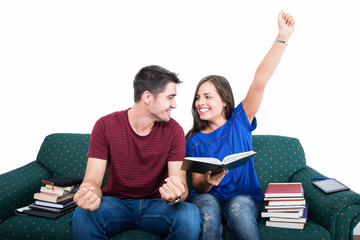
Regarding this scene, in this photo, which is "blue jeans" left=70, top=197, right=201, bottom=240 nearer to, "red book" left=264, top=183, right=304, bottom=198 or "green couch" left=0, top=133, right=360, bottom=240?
"green couch" left=0, top=133, right=360, bottom=240

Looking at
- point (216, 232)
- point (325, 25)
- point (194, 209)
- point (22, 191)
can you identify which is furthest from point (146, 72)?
point (325, 25)

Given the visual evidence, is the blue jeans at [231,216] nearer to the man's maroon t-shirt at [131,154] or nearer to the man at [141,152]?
the man at [141,152]

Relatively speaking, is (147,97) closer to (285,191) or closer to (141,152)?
(141,152)

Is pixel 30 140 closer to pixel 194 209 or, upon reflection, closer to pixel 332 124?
pixel 194 209

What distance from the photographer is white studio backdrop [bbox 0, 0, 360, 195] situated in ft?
8.85

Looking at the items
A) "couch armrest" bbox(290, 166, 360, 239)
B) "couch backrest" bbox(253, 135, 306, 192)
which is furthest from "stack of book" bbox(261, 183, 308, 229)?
"couch backrest" bbox(253, 135, 306, 192)

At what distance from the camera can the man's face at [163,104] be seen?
196cm

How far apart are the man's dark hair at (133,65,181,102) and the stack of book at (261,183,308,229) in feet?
2.88

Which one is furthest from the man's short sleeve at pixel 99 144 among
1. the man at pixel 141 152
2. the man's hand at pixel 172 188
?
the man's hand at pixel 172 188

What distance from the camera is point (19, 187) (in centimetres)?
219

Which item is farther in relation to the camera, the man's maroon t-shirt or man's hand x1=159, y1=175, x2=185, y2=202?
the man's maroon t-shirt

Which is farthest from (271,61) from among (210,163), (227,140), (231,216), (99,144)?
(99,144)

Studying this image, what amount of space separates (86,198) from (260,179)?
1.33 m

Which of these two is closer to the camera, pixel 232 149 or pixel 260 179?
pixel 232 149
